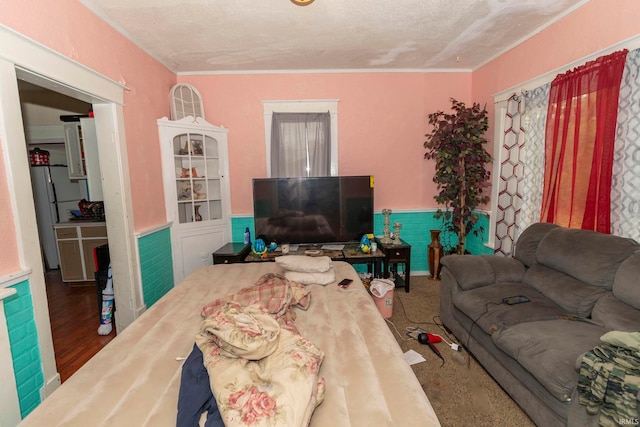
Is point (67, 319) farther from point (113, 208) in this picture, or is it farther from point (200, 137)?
point (200, 137)

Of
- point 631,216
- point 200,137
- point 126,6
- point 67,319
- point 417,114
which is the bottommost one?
point 67,319

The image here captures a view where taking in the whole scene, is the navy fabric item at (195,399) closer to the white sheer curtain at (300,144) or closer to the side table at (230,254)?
the side table at (230,254)

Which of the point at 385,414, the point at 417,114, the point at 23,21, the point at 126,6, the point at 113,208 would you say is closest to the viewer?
the point at 385,414

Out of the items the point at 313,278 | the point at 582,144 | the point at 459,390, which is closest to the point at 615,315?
the point at 459,390

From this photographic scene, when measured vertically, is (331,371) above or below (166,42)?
below

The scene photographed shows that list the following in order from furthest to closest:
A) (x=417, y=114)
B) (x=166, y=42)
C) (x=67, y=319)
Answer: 1. (x=417, y=114)
2. (x=67, y=319)
3. (x=166, y=42)

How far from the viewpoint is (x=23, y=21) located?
5.84ft

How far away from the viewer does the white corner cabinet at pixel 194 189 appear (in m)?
3.50

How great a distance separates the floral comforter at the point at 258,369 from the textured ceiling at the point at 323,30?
2.28 metres

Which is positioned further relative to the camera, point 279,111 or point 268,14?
point 279,111

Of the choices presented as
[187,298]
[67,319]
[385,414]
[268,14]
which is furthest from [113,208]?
[385,414]

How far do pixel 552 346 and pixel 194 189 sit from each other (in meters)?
3.66

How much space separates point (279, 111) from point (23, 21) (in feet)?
8.02

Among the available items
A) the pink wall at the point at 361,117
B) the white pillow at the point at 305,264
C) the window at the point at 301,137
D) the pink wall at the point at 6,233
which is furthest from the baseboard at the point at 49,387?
the window at the point at 301,137
